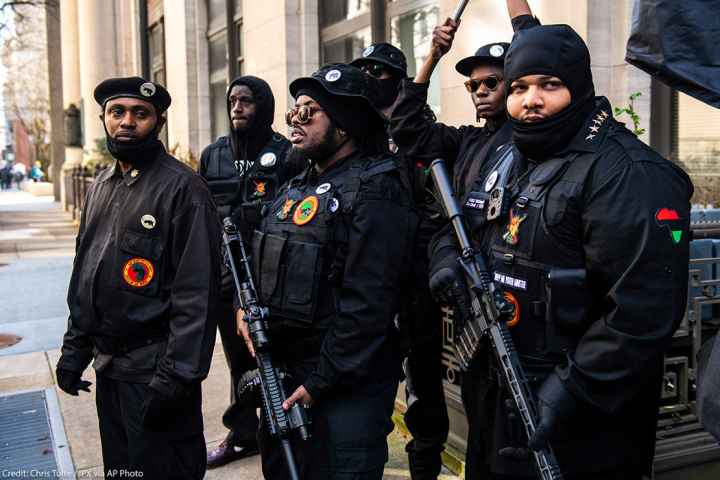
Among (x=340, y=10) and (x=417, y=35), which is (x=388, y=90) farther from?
(x=340, y=10)

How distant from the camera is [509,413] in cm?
229

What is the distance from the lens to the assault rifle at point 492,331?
215cm

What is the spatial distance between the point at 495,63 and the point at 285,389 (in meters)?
1.69

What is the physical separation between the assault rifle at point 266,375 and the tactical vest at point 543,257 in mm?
898

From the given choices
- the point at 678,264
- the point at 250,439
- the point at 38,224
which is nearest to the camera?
the point at 678,264

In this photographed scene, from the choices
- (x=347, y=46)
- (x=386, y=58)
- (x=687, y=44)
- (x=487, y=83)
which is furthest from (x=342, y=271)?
(x=347, y=46)

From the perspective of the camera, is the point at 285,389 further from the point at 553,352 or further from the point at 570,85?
the point at 570,85

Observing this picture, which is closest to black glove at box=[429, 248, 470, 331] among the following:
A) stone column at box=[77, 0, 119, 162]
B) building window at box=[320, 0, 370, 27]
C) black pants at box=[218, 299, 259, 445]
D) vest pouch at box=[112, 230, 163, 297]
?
vest pouch at box=[112, 230, 163, 297]

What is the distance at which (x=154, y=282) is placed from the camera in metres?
3.05

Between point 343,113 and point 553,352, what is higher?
point 343,113

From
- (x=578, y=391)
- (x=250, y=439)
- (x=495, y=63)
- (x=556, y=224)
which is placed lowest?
(x=250, y=439)

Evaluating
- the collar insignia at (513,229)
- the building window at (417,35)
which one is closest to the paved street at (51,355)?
the collar insignia at (513,229)

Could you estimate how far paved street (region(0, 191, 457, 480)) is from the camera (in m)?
4.49

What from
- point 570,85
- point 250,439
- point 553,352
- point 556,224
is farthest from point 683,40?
point 250,439
